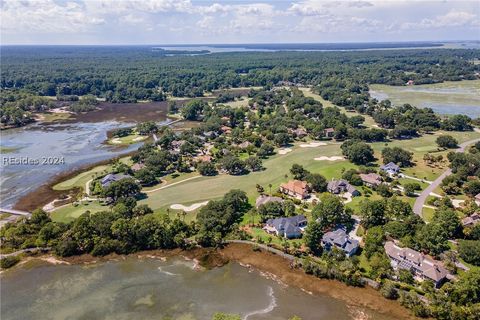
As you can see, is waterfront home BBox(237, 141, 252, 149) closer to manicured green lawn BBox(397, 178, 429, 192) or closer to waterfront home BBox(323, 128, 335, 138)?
waterfront home BBox(323, 128, 335, 138)

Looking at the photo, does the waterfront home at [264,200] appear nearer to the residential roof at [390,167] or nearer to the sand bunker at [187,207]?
the sand bunker at [187,207]

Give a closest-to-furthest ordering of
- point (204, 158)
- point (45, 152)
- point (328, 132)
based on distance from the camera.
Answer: point (204, 158) → point (45, 152) → point (328, 132)

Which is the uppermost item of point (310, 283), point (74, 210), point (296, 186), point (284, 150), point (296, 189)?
point (284, 150)

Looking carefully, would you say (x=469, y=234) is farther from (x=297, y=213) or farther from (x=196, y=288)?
(x=196, y=288)

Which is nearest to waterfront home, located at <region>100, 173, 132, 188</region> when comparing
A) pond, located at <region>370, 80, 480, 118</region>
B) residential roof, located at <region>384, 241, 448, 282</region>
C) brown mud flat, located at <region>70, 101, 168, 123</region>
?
residential roof, located at <region>384, 241, 448, 282</region>

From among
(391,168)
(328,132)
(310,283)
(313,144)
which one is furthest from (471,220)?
(328,132)

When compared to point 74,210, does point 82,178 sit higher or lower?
higher

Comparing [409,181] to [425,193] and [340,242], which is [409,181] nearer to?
[425,193]
